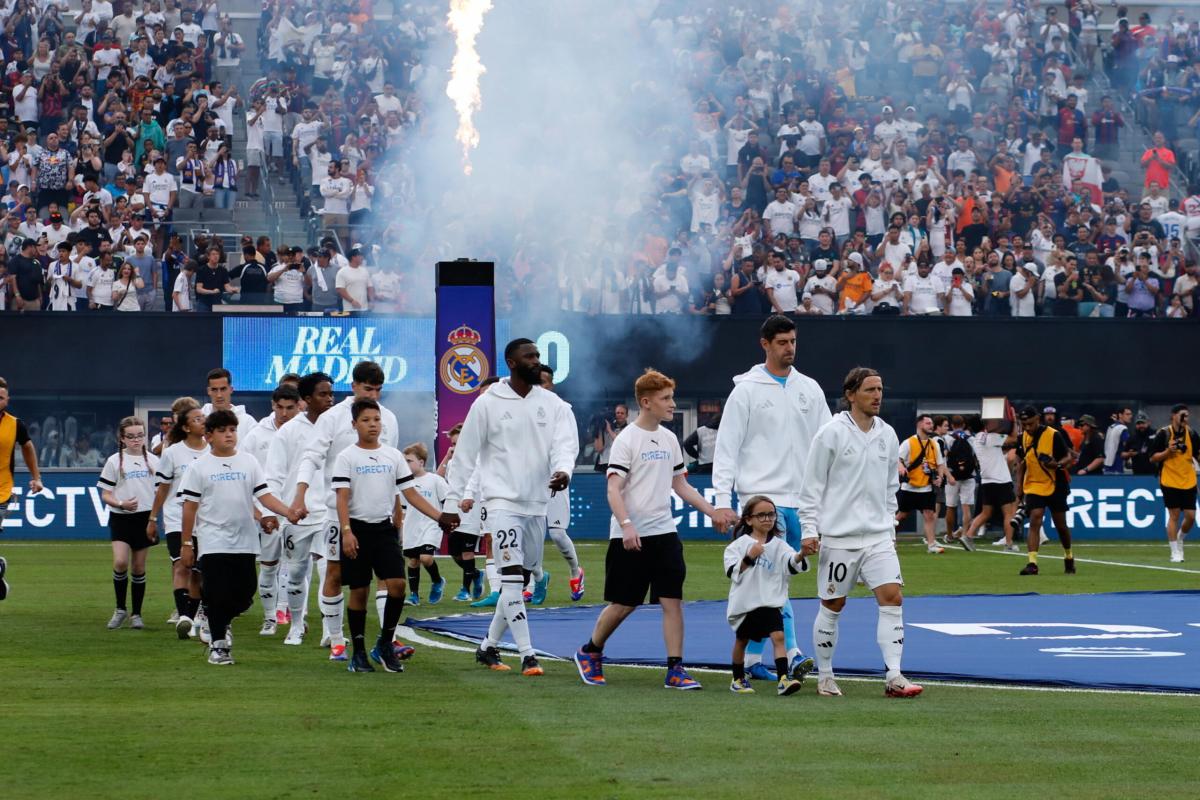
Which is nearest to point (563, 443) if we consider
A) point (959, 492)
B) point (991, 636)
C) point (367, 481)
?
point (367, 481)

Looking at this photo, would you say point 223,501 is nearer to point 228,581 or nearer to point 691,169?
point 228,581

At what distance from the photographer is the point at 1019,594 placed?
62.2ft

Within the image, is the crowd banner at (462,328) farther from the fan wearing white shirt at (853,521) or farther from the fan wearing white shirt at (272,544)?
the fan wearing white shirt at (853,521)

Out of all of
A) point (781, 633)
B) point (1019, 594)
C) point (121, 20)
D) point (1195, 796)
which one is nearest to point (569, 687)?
point (781, 633)

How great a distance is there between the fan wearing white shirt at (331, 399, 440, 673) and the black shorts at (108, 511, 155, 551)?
4.40 m

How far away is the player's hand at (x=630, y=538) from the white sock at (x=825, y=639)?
4.04ft

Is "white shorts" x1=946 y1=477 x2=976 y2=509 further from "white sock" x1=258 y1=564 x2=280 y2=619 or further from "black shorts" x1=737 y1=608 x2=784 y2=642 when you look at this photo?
"black shorts" x1=737 y1=608 x2=784 y2=642

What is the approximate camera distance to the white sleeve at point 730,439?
11.5m

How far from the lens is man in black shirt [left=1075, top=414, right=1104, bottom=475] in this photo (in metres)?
30.1

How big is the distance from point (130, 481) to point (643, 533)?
634 cm

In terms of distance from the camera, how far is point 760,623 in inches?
444

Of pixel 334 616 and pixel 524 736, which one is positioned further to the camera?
pixel 334 616

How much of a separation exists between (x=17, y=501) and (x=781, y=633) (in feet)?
66.9

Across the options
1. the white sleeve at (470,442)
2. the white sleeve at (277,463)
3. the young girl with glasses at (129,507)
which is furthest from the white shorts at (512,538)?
the young girl with glasses at (129,507)
